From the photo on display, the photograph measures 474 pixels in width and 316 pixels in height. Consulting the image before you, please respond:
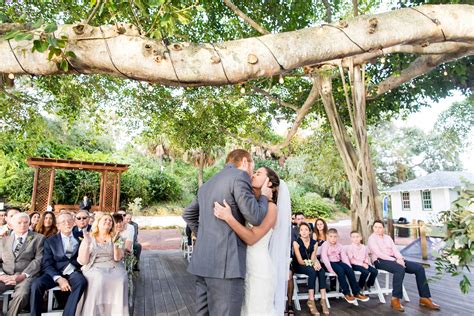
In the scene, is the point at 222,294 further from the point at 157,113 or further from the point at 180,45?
the point at 157,113

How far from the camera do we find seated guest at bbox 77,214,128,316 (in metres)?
3.41

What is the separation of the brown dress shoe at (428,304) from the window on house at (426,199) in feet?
58.5

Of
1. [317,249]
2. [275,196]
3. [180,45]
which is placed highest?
[180,45]

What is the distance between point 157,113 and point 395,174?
2925 centimetres

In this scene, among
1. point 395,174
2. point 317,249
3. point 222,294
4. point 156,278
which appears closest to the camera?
point 222,294

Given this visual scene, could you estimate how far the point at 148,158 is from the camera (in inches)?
1054

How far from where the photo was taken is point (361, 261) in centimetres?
480

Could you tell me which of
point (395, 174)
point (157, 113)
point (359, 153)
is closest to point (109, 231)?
point (359, 153)

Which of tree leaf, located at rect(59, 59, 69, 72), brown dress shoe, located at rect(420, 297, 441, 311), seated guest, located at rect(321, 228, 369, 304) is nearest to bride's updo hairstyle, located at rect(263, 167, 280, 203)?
tree leaf, located at rect(59, 59, 69, 72)

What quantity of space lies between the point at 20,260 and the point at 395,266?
5052mm

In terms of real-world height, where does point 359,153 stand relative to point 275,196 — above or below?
above

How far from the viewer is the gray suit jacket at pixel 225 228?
1.83 meters

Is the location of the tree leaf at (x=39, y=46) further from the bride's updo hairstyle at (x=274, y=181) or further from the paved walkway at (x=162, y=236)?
the paved walkway at (x=162, y=236)

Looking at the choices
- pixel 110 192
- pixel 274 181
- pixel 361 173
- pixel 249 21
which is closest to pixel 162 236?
pixel 110 192
